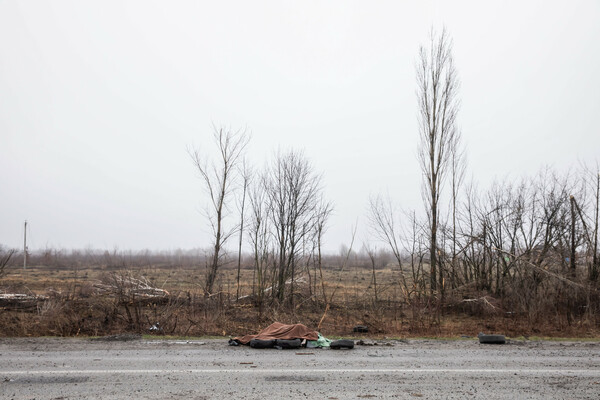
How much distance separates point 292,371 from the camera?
303 inches

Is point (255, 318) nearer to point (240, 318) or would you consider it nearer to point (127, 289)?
point (240, 318)

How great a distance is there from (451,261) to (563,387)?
1205 centimetres

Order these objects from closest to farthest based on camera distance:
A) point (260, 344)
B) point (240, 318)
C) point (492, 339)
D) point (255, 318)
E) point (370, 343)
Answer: point (260, 344)
point (370, 343)
point (492, 339)
point (255, 318)
point (240, 318)

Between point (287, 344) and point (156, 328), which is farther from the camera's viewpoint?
point (156, 328)

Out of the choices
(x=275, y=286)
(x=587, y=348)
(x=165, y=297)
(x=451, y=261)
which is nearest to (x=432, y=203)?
(x=451, y=261)

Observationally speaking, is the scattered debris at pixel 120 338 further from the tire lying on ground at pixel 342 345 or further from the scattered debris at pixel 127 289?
the tire lying on ground at pixel 342 345

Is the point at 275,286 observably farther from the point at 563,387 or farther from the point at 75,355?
the point at 563,387

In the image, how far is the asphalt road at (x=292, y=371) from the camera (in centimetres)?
637

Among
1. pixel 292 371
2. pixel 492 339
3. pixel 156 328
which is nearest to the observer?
pixel 292 371

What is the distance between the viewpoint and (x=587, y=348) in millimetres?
10250

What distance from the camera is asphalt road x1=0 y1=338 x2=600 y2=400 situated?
20.9 feet

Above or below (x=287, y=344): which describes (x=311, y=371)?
above

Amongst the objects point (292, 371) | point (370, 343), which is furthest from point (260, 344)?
point (370, 343)

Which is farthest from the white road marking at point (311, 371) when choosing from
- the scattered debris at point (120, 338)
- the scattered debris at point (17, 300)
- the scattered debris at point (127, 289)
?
the scattered debris at point (17, 300)
